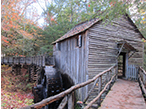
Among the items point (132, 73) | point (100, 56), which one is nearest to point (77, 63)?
point (100, 56)

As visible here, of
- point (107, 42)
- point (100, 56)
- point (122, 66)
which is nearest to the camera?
point (100, 56)

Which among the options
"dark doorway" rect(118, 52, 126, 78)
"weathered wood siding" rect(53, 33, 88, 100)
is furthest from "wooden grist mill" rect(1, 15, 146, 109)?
"dark doorway" rect(118, 52, 126, 78)

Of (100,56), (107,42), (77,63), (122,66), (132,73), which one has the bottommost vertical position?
(132,73)

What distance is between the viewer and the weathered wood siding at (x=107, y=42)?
7625 mm

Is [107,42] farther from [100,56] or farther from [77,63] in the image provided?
[77,63]

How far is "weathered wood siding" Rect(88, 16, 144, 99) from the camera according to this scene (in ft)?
25.0

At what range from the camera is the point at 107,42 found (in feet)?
27.7

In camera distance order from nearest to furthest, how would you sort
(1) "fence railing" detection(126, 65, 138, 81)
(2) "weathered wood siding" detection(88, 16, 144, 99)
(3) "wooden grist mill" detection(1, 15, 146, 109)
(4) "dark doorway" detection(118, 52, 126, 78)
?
Answer: (3) "wooden grist mill" detection(1, 15, 146, 109) → (2) "weathered wood siding" detection(88, 16, 144, 99) → (1) "fence railing" detection(126, 65, 138, 81) → (4) "dark doorway" detection(118, 52, 126, 78)

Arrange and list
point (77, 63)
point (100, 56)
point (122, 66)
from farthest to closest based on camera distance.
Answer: point (122, 66), point (77, 63), point (100, 56)

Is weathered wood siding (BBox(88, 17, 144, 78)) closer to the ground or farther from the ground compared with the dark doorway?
farther from the ground

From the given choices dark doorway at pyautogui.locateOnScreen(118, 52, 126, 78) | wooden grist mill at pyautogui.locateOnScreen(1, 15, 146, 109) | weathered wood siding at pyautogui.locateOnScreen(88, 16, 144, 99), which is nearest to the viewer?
wooden grist mill at pyautogui.locateOnScreen(1, 15, 146, 109)

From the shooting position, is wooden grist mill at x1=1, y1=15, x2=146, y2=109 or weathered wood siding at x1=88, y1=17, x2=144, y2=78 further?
weathered wood siding at x1=88, y1=17, x2=144, y2=78

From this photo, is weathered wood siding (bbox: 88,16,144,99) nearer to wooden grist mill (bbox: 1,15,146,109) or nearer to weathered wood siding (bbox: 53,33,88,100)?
wooden grist mill (bbox: 1,15,146,109)

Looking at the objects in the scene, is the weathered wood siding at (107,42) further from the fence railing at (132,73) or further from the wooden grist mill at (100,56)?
the fence railing at (132,73)
